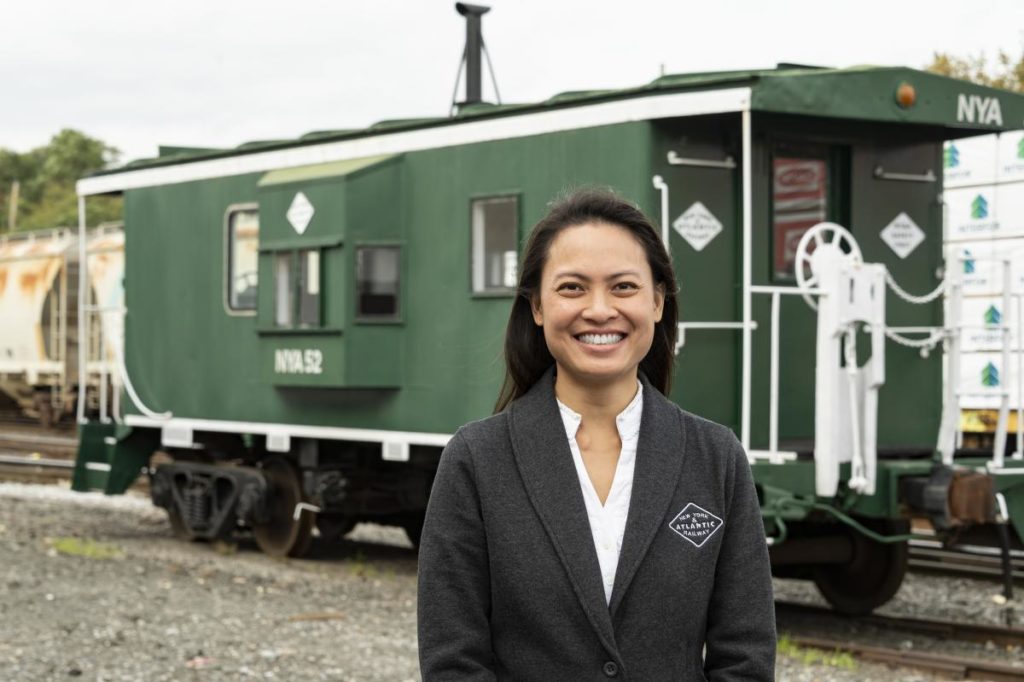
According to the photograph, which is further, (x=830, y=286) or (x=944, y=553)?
(x=944, y=553)

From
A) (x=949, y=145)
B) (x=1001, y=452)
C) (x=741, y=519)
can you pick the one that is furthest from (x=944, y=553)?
(x=741, y=519)

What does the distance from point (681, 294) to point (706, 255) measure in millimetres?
362

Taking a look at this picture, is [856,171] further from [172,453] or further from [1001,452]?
[172,453]

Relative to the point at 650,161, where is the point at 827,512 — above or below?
below

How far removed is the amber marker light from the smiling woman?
21.9 ft

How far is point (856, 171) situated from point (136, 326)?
712cm

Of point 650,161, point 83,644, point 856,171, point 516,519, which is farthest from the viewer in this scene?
point 856,171

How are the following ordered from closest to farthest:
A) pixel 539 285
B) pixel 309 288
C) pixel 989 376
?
pixel 539 285 < pixel 309 288 < pixel 989 376

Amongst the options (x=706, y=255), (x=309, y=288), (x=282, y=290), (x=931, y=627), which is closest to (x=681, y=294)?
(x=706, y=255)

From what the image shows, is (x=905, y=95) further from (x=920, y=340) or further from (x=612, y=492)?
(x=612, y=492)

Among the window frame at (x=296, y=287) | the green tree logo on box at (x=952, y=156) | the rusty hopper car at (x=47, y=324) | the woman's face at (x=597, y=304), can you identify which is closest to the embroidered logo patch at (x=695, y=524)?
the woman's face at (x=597, y=304)

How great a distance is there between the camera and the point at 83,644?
327 inches

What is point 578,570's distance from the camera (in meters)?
2.68

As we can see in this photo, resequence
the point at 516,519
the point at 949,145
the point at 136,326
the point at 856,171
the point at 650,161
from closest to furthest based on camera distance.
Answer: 1. the point at 516,519
2. the point at 650,161
3. the point at 856,171
4. the point at 136,326
5. the point at 949,145
